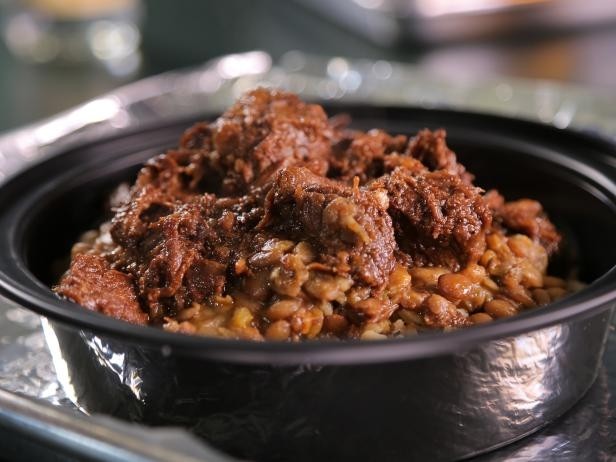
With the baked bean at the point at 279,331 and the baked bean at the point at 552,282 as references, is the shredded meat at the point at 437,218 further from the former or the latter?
the baked bean at the point at 279,331

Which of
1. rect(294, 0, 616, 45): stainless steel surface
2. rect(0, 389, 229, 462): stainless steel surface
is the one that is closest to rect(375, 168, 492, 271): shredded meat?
rect(0, 389, 229, 462): stainless steel surface

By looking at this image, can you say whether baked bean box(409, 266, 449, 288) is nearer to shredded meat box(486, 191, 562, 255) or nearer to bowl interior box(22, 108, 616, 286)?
shredded meat box(486, 191, 562, 255)

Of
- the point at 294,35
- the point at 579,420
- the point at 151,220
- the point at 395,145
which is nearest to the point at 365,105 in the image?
the point at 395,145

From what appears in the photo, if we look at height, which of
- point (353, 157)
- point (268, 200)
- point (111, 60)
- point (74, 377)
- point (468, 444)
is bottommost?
point (468, 444)

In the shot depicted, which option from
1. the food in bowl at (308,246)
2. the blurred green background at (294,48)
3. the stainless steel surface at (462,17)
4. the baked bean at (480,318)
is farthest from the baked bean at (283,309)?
the stainless steel surface at (462,17)

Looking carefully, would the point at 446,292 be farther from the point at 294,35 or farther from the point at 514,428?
the point at 294,35

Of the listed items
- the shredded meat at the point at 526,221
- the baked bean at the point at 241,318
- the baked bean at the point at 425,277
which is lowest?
the baked bean at the point at 241,318
